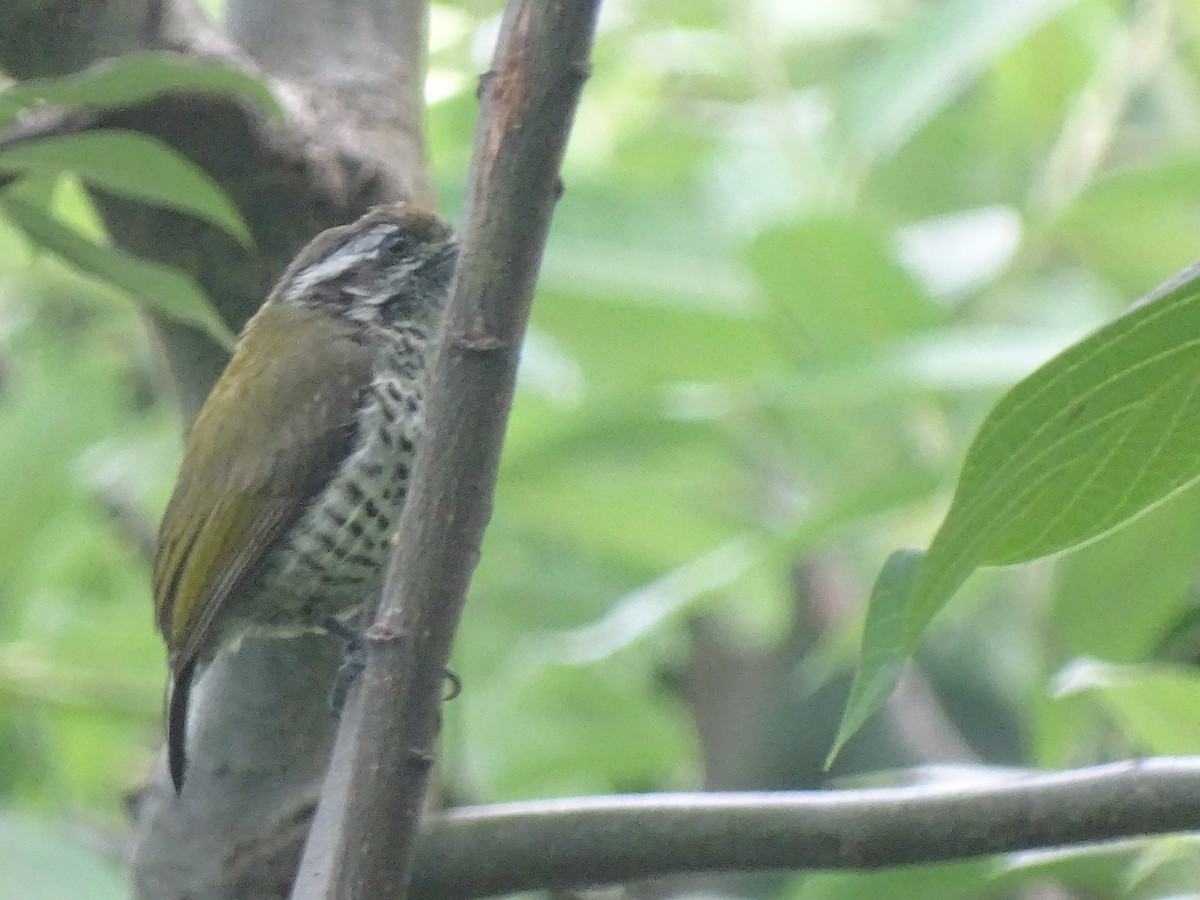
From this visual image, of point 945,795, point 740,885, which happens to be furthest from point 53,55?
point 740,885

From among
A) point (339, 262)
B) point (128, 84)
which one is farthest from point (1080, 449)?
point (339, 262)

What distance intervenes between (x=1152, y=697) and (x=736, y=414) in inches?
36.3

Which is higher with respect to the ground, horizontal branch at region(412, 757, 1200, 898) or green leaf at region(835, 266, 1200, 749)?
green leaf at region(835, 266, 1200, 749)

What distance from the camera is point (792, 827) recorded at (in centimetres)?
110

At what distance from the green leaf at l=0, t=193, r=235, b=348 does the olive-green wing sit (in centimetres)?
45

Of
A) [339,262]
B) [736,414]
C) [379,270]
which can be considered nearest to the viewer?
[339,262]

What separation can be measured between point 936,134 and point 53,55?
152 centimetres

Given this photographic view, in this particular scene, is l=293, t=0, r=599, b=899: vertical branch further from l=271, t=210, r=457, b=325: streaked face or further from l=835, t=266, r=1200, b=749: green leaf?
l=271, t=210, r=457, b=325: streaked face

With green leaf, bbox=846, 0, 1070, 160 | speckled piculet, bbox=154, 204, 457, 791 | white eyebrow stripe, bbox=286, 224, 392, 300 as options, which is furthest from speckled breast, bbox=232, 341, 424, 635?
green leaf, bbox=846, 0, 1070, 160

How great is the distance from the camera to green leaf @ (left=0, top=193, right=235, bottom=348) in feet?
3.84

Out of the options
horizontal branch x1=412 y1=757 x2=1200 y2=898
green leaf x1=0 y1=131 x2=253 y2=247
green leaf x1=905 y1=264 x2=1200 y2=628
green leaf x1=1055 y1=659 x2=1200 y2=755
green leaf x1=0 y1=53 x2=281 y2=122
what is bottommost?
horizontal branch x1=412 y1=757 x2=1200 y2=898

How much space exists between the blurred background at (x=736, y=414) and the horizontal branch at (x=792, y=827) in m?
0.25

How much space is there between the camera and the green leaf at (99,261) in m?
1.17

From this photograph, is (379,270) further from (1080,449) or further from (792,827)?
(1080,449)
